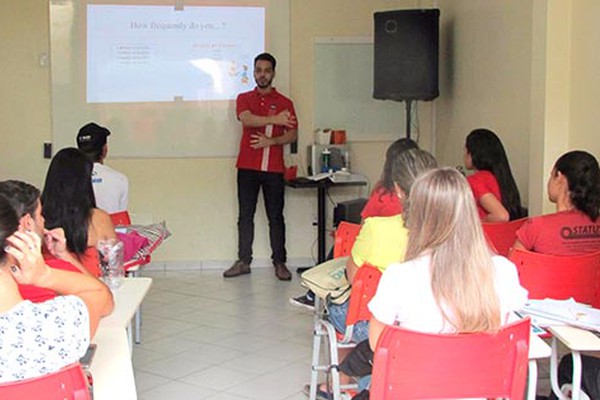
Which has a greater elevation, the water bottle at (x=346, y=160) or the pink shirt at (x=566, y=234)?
the water bottle at (x=346, y=160)

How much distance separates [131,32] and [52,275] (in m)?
4.78

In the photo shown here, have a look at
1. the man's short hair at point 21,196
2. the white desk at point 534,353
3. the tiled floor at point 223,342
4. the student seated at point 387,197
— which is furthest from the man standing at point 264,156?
the white desk at point 534,353

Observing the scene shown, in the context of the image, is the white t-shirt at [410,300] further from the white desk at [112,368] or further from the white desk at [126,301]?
the white desk at [126,301]

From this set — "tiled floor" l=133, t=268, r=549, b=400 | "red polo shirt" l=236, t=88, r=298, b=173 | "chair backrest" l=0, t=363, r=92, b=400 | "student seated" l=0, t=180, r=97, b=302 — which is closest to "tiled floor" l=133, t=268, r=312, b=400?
"tiled floor" l=133, t=268, r=549, b=400

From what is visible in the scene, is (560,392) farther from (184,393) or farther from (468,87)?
(468,87)

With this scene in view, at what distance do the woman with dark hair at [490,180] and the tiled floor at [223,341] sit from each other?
1.32m

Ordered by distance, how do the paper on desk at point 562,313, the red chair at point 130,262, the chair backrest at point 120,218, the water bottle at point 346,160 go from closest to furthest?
the paper on desk at point 562,313 → the red chair at point 130,262 → the chair backrest at point 120,218 → the water bottle at point 346,160

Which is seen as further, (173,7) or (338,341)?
(173,7)

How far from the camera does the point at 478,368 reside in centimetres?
204

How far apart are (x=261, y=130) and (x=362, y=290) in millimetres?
3789

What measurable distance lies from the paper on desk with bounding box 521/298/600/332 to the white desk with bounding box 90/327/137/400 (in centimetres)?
130

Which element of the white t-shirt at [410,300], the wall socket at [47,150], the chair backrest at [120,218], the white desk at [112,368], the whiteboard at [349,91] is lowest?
the white desk at [112,368]

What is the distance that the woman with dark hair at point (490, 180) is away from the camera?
4.22 metres

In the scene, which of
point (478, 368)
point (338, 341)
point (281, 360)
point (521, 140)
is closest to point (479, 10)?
point (521, 140)
